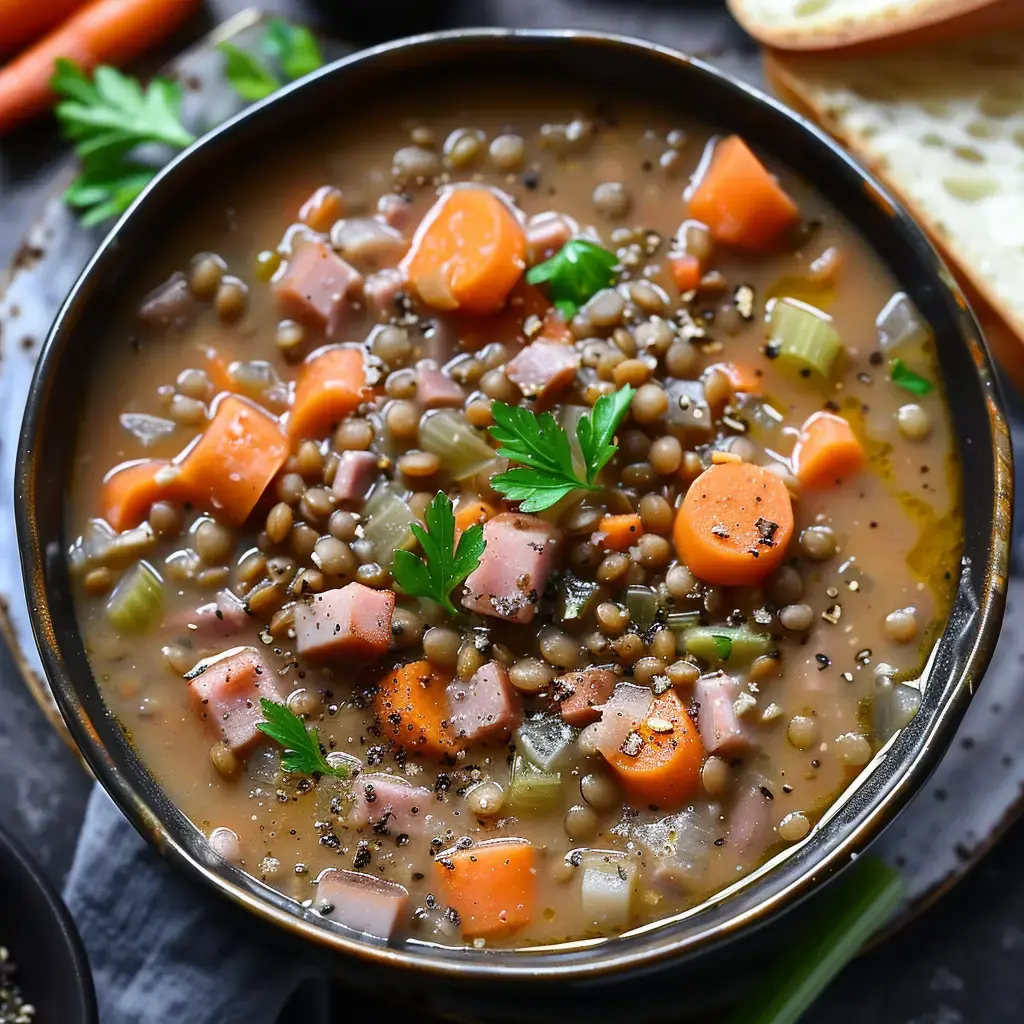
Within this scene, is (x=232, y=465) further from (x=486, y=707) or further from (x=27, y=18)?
(x=27, y=18)

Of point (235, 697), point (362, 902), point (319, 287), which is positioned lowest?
point (362, 902)

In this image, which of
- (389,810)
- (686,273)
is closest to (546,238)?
(686,273)

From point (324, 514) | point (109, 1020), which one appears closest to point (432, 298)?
point (324, 514)

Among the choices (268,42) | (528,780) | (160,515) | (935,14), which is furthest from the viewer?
(268,42)

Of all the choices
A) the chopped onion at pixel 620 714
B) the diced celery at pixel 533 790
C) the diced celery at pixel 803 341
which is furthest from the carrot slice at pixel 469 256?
the diced celery at pixel 533 790

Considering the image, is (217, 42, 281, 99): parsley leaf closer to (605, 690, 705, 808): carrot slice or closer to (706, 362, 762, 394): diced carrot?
(706, 362, 762, 394): diced carrot

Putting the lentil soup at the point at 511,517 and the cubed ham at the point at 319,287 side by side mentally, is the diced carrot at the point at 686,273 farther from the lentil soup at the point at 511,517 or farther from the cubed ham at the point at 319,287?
the cubed ham at the point at 319,287

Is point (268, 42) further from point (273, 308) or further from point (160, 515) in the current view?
point (160, 515)
